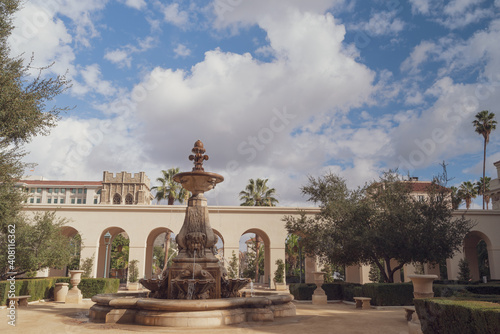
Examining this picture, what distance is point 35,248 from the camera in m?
20.6

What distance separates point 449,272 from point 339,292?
1391cm

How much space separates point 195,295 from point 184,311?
1.66 metres

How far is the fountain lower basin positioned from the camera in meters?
9.41

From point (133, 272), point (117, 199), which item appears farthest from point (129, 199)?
point (133, 272)

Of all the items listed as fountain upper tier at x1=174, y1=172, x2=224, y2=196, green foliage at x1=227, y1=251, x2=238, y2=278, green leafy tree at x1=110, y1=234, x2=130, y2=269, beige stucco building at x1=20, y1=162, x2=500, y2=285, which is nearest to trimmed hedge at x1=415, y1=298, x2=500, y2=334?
fountain upper tier at x1=174, y1=172, x2=224, y2=196

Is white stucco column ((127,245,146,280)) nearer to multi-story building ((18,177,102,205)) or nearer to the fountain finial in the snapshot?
the fountain finial

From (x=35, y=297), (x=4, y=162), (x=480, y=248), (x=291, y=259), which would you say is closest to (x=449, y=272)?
(x=480, y=248)

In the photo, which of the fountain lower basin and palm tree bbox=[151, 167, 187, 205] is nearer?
the fountain lower basin

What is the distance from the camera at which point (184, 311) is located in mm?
9602

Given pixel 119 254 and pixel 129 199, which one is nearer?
pixel 119 254

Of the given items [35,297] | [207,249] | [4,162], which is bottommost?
[35,297]

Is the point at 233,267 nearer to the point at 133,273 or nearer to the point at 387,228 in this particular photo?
the point at 133,273

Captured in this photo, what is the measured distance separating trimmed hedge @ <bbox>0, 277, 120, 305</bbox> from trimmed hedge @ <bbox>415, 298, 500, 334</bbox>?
52.4 feet

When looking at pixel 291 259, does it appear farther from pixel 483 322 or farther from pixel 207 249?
pixel 483 322
